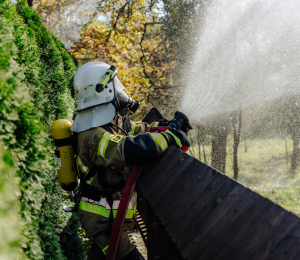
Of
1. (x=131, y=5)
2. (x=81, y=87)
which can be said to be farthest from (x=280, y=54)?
(x=81, y=87)

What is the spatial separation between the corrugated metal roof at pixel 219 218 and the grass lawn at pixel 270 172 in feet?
21.9

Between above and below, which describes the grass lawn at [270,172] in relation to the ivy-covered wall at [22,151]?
below

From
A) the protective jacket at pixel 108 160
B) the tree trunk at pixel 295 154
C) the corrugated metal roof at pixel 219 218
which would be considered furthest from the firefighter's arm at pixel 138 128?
the tree trunk at pixel 295 154

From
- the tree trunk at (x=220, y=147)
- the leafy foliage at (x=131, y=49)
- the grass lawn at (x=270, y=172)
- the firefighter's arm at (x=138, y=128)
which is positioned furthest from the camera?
the leafy foliage at (x=131, y=49)

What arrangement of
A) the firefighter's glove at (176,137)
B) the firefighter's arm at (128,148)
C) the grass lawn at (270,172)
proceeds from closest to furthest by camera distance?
the firefighter's arm at (128,148)
the firefighter's glove at (176,137)
the grass lawn at (270,172)

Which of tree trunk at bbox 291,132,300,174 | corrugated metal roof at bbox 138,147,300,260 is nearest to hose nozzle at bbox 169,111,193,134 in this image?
corrugated metal roof at bbox 138,147,300,260

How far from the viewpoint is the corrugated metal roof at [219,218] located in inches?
38.1

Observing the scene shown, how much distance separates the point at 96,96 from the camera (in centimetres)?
238

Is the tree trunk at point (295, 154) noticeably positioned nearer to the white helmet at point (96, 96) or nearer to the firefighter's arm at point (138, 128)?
the firefighter's arm at point (138, 128)

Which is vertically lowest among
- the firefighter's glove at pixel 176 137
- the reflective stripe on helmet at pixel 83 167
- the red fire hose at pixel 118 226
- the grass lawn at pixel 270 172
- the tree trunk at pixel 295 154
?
the grass lawn at pixel 270 172

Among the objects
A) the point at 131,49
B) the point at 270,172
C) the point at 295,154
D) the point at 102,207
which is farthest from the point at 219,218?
the point at 270,172

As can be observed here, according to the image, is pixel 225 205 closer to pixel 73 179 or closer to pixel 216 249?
pixel 216 249

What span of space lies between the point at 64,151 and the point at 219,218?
1.74 meters

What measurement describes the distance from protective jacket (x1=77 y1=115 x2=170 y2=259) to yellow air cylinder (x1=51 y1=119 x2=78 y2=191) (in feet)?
0.48
